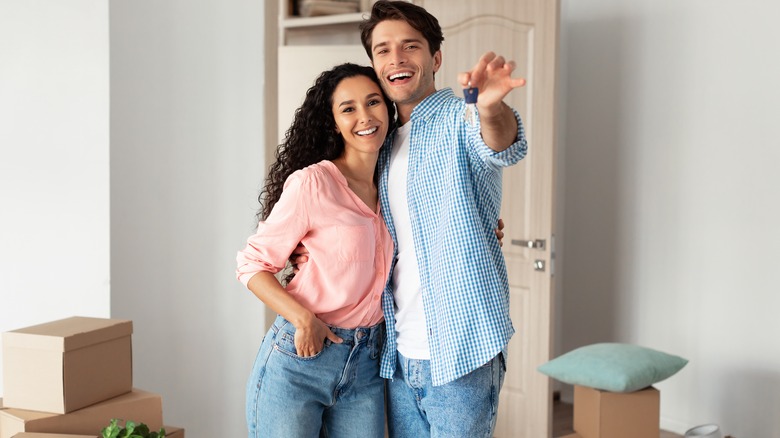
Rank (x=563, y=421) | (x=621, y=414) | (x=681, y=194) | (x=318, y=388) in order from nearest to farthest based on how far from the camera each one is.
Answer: (x=318, y=388), (x=621, y=414), (x=681, y=194), (x=563, y=421)

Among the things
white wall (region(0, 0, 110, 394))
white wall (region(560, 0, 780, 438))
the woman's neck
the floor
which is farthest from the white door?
the woman's neck

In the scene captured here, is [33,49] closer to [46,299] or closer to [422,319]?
[46,299]

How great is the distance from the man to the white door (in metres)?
1.90

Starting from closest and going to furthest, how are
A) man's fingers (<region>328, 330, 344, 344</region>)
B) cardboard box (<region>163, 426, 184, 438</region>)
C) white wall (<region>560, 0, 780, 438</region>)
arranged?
man's fingers (<region>328, 330, 344, 344</region>) → cardboard box (<region>163, 426, 184, 438</region>) → white wall (<region>560, 0, 780, 438</region>)

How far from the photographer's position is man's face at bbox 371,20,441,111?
5.45 feet

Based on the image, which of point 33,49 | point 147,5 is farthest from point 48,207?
point 147,5

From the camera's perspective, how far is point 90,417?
6.32 ft

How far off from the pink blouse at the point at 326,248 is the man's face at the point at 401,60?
0.21 meters

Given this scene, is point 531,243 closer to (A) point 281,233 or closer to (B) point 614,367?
(B) point 614,367

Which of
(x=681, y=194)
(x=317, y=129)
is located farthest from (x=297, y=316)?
(x=681, y=194)

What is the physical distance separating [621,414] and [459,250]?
1.77m

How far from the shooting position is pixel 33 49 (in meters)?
2.36

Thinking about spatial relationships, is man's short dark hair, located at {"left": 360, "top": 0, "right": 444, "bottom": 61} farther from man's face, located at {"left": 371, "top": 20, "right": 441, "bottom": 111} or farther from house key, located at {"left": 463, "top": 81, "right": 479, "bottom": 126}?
house key, located at {"left": 463, "top": 81, "right": 479, "bottom": 126}

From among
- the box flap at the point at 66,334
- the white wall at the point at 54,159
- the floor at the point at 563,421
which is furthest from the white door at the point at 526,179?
the box flap at the point at 66,334
